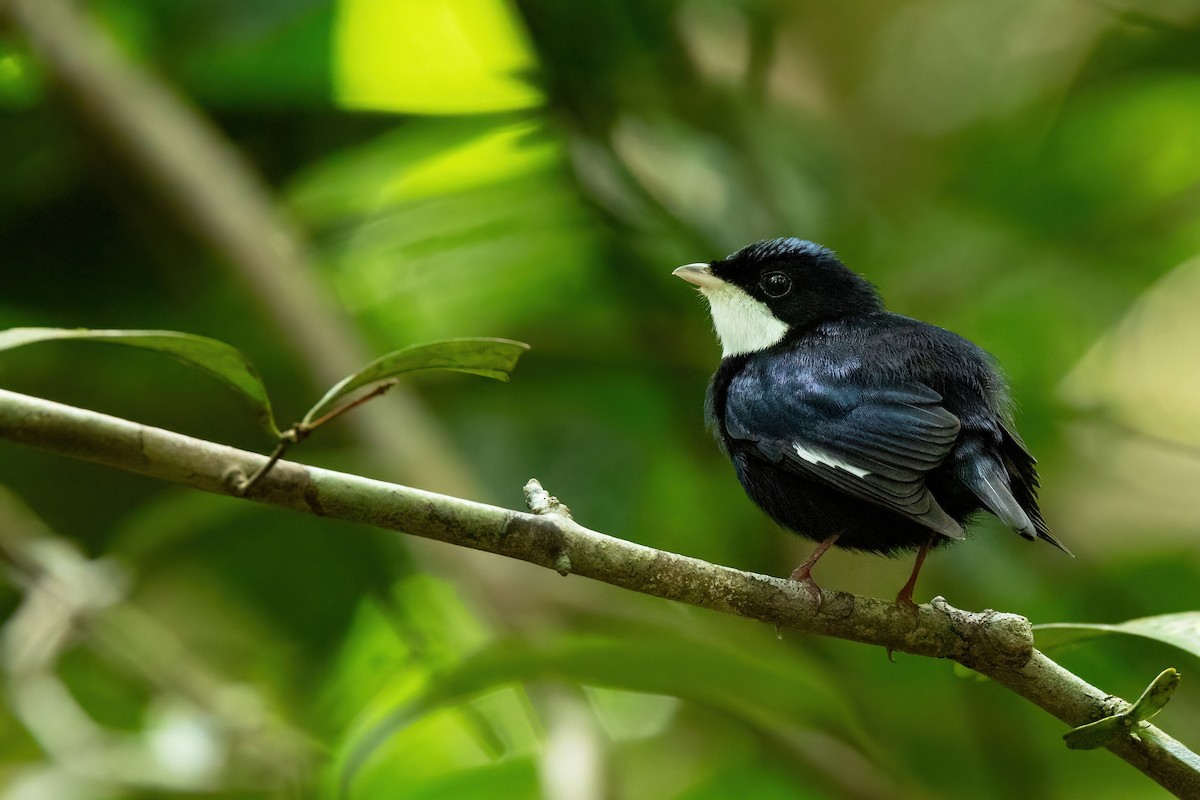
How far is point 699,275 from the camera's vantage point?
355 centimetres

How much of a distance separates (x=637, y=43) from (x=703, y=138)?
0.45m

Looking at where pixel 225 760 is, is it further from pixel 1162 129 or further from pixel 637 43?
pixel 1162 129

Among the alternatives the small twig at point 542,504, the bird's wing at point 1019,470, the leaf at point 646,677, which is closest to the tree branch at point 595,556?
the small twig at point 542,504

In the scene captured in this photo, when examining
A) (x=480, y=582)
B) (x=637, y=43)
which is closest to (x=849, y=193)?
(x=637, y=43)

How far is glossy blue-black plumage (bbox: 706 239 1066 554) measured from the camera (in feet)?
8.57

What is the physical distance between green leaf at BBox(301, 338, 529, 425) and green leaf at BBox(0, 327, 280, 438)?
8 centimetres

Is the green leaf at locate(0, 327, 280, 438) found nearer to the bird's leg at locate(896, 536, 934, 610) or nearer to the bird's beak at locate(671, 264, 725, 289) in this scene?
the bird's leg at locate(896, 536, 934, 610)

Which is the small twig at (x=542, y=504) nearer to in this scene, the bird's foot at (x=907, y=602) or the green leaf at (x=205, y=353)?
the green leaf at (x=205, y=353)

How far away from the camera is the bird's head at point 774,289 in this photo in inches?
138

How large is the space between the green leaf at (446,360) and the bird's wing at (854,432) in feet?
3.39

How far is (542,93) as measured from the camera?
4.40 meters

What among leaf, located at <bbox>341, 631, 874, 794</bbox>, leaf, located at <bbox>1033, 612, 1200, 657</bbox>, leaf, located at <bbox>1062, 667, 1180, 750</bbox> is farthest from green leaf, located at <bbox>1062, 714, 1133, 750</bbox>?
leaf, located at <bbox>341, 631, 874, 794</bbox>

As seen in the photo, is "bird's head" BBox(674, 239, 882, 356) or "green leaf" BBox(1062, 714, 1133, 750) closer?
"green leaf" BBox(1062, 714, 1133, 750)

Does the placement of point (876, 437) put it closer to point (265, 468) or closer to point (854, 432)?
point (854, 432)
